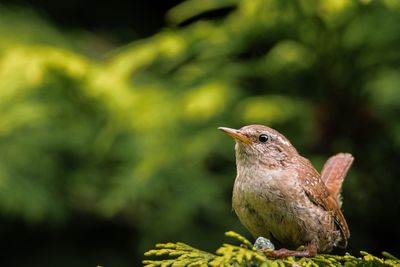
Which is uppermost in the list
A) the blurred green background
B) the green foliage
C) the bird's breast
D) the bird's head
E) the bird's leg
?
the blurred green background

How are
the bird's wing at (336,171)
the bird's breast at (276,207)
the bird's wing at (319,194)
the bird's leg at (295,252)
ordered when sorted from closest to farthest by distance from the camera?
the bird's leg at (295,252)
the bird's breast at (276,207)
the bird's wing at (319,194)
the bird's wing at (336,171)

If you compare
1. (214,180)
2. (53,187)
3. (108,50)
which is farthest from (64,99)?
(108,50)

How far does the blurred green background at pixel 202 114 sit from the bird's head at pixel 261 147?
95 cm

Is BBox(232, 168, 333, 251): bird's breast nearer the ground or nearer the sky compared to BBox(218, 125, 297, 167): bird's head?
nearer the ground

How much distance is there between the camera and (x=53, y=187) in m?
5.39

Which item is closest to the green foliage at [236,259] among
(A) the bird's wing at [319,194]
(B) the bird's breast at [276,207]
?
(B) the bird's breast at [276,207]

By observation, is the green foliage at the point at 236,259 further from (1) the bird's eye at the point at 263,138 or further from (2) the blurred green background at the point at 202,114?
(2) the blurred green background at the point at 202,114

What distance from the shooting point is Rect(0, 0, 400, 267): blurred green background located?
454cm

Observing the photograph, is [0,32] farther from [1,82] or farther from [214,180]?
[214,180]

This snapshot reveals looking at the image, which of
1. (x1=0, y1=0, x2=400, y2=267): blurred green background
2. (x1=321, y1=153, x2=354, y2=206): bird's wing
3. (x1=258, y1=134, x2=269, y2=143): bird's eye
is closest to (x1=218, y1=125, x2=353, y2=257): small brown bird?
(x1=258, y1=134, x2=269, y2=143): bird's eye

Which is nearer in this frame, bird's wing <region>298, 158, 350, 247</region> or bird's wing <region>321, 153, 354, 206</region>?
bird's wing <region>298, 158, 350, 247</region>

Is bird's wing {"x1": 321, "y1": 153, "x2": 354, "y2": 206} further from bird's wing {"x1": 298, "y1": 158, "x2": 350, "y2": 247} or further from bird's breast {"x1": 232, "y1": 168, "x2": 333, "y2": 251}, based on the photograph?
Answer: bird's breast {"x1": 232, "y1": 168, "x2": 333, "y2": 251}

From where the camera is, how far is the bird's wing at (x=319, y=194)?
334 cm

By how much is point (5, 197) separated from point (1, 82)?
2.65ft
